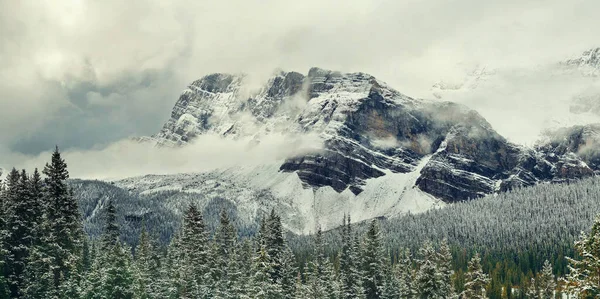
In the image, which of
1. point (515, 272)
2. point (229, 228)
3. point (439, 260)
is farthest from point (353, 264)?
point (515, 272)

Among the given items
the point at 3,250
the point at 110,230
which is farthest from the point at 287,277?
the point at 3,250

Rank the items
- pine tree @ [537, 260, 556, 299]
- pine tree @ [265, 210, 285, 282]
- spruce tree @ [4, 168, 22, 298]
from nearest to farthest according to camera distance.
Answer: spruce tree @ [4, 168, 22, 298] → pine tree @ [265, 210, 285, 282] → pine tree @ [537, 260, 556, 299]

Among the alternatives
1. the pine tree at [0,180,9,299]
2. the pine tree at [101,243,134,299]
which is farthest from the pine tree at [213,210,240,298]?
the pine tree at [0,180,9,299]

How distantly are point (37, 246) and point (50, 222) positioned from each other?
2168 mm

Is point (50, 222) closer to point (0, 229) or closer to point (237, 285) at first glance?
point (0, 229)

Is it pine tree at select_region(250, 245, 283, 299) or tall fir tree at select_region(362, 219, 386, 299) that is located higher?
tall fir tree at select_region(362, 219, 386, 299)

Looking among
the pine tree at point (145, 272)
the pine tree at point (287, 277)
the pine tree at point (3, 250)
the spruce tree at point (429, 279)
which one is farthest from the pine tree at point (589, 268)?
the pine tree at point (3, 250)

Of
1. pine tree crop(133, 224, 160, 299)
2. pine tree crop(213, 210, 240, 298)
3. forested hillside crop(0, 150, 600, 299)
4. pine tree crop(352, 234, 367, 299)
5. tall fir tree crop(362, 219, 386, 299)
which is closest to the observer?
forested hillside crop(0, 150, 600, 299)

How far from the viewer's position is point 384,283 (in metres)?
83.7

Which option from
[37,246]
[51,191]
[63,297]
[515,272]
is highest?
[515,272]

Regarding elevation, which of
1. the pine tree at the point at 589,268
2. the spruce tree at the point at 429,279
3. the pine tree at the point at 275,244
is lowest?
the pine tree at the point at 589,268

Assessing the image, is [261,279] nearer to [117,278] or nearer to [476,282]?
[117,278]

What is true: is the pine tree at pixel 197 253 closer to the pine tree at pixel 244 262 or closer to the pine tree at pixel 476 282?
the pine tree at pixel 244 262

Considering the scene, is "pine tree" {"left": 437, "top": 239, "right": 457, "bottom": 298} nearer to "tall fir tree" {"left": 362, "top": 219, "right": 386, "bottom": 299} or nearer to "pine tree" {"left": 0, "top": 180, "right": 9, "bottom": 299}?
"tall fir tree" {"left": 362, "top": 219, "right": 386, "bottom": 299}
